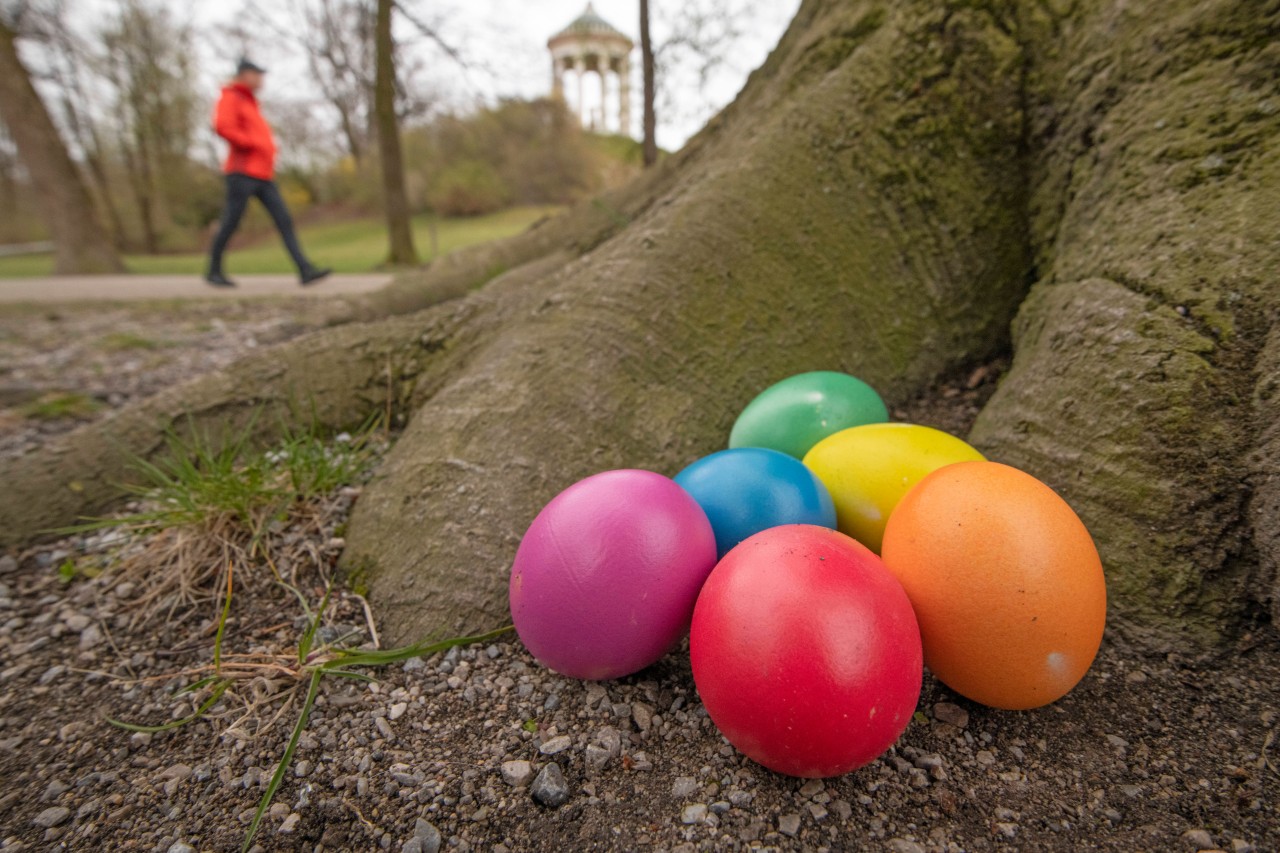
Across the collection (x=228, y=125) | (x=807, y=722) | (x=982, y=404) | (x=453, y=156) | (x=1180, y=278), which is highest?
(x=453, y=156)

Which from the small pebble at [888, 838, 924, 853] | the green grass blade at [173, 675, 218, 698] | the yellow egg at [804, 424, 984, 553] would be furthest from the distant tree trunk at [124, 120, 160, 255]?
the small pebble at [888, 838, 924, 853]

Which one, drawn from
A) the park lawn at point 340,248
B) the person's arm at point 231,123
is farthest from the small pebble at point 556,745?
the park lawn at point 340,248

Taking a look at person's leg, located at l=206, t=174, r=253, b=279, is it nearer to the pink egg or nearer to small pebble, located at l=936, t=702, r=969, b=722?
the pink egg

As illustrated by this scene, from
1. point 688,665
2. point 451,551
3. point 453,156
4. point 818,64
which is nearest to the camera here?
point 688,665

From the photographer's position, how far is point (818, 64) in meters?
3.63

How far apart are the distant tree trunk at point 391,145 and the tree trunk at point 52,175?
5.05 m

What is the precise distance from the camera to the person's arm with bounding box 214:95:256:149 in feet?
24.1

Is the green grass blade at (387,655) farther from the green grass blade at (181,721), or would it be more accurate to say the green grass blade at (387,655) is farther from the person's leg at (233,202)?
the person's leg at (233,202)

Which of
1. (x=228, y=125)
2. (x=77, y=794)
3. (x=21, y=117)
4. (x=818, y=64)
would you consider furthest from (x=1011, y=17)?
(x=21, y=117)

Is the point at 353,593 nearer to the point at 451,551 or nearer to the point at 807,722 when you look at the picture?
the point at 451,551

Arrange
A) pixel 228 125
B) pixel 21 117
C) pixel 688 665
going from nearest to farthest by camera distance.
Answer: pixel 688 665, pixel 228 125, pixel 21 117

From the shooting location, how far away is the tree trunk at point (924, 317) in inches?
79.4

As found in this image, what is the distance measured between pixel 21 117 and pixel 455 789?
13.8 metres

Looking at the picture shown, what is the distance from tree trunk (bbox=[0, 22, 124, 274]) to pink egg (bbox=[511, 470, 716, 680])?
13.6 meters
